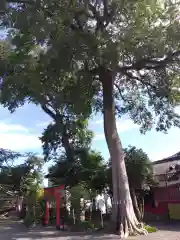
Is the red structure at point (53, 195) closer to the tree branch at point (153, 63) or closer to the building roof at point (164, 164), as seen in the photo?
the tree branch at point (153, 63)

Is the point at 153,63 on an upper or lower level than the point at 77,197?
upper

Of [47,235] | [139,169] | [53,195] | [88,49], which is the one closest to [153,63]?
[88,49]

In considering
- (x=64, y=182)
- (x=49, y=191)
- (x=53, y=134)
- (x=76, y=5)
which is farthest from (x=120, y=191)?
(x=53, y=134)

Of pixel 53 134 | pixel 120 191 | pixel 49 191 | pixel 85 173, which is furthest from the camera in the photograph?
pixel 53 134

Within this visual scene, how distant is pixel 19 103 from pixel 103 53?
21.0ft

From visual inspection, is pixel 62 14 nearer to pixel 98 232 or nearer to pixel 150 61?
pixel 150 61

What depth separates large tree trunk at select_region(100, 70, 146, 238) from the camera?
510 inches

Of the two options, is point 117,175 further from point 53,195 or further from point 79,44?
point 79,44

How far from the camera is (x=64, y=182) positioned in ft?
66.0

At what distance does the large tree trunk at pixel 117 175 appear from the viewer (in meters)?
13.0

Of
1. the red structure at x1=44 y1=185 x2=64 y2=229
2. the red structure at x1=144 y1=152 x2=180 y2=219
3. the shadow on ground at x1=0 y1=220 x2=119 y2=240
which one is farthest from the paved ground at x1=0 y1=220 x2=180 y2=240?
the red structure at x1=144 y1=152 x2=180 y2=219

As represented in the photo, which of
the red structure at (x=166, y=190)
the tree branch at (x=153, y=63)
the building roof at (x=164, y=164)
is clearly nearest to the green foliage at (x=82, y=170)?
the red structure at (x=166, y=190)

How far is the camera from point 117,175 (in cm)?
1421

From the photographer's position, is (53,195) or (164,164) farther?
(164,164)
